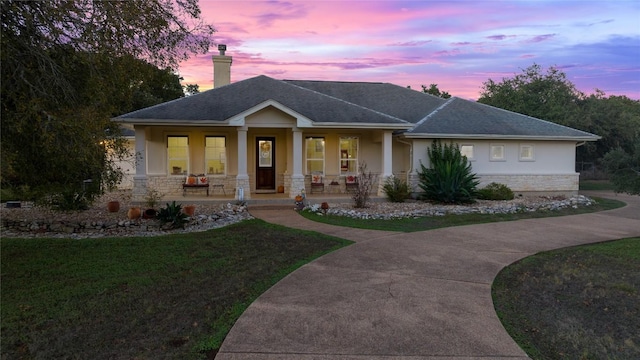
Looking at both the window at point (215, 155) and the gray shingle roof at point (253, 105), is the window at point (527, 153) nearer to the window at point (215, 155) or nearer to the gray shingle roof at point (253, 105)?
the gray shingle roof at point (253, 105)

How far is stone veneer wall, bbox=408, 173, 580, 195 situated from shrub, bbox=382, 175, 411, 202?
13.4ft

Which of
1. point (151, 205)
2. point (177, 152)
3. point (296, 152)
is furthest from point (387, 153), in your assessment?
point (151, 205)

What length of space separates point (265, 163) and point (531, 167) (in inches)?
464

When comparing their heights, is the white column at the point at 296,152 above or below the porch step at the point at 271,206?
above

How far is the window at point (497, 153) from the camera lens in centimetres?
1869

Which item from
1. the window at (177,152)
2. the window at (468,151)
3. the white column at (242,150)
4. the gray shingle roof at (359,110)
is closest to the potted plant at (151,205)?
the window at (177,152)

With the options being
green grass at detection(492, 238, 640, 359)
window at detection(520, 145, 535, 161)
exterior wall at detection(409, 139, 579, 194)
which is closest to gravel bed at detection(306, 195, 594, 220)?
exterior wall at detection(409, 139, 579, 194)

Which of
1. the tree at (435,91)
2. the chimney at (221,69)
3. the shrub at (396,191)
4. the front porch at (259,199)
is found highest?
the tree at (435,91)

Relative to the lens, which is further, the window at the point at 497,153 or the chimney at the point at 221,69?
the chimney at the point at 221,69

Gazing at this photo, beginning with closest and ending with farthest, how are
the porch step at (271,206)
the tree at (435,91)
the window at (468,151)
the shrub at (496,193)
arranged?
the porch step at (271,206), the shrub at (496,193), the window at (468,151), the tree at (435,91)

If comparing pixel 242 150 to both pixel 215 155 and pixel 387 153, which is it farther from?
pixel 387 153

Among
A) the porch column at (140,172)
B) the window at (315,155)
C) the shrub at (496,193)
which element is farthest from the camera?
the window at (315,155)

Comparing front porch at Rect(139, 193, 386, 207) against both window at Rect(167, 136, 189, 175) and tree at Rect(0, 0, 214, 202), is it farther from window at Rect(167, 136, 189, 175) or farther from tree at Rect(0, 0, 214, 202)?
tree at Rect(0, 0, 214, 202)

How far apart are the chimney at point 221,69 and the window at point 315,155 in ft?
20.1
